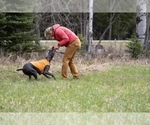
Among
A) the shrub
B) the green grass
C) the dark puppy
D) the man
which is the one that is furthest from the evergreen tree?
the dark puppy

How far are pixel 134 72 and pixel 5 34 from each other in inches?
168

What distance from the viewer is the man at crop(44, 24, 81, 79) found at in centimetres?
853

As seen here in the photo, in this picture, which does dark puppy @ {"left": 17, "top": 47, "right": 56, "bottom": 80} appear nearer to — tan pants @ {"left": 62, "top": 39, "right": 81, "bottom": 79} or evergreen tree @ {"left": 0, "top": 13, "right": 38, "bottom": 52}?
tan pants @ {"left": 62, "top": 39, "right": 81, "bottom": 79}

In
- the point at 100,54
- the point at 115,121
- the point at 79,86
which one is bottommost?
the point at 100,54

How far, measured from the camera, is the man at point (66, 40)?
8531 mm

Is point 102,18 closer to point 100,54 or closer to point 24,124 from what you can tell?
point 100,54

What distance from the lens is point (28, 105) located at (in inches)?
221

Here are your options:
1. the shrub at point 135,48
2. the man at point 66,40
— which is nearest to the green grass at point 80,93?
the man at point 66,40

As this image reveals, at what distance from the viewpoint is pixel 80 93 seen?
675cm

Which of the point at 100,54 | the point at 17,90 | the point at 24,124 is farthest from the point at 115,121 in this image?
the point at 100,54

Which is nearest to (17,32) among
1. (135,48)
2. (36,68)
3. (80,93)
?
(135,48)

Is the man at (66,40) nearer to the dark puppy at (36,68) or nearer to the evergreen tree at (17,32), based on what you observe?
the dark puppy at (36,68)

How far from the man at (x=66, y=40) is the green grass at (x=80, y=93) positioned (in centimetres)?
28

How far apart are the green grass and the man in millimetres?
280
